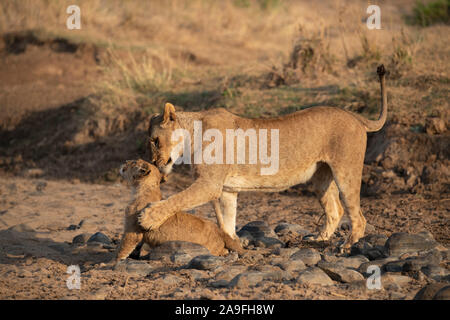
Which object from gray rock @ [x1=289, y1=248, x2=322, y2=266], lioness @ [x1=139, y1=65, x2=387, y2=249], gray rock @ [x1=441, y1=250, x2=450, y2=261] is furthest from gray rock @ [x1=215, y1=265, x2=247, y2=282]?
gray rock @ [x1=441, y1=250, x2=450, y2=261]

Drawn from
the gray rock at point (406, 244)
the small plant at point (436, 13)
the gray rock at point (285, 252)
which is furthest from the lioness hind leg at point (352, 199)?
the small plant at point (436, 13)

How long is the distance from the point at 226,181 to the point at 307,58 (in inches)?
246

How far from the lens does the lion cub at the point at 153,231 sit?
6.11 metres

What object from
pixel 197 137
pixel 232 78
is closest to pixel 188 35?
pixel 232 78

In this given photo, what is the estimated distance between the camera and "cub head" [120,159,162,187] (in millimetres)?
6316

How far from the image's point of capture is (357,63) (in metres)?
12.3

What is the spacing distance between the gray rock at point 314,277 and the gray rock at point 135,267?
140cm

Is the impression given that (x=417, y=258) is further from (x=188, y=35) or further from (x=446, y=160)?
(x=188, y=35)

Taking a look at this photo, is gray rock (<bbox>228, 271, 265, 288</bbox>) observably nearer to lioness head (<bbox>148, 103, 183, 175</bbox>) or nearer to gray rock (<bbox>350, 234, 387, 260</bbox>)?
gray rock (<bbox>350, 234, 387, 260</bbox>)

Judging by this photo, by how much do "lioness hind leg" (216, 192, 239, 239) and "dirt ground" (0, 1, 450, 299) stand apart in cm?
52

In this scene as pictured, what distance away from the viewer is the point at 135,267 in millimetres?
5645

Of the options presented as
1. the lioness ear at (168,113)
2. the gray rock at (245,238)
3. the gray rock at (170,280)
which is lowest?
the gray rock at (245,238)

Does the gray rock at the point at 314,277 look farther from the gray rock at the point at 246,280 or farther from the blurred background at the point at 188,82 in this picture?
the blurred background at the point at 188,82
